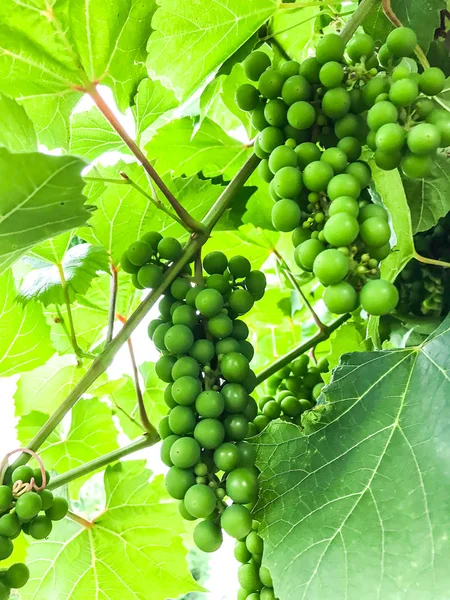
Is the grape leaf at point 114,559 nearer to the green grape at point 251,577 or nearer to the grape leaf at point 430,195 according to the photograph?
the green grape at point 251,577

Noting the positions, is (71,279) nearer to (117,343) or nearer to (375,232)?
(117,343)

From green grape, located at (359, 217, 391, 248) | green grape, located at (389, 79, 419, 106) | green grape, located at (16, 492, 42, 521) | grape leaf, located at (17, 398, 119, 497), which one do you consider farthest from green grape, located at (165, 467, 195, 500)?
grape leaf, located at (17, 398, 119, 497)

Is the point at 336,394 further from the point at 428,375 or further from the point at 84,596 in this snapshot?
the point at 84,596

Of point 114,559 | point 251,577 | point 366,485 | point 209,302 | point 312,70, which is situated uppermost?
point 312,70

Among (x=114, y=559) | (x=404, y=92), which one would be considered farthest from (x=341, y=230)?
(x=114, y=559)

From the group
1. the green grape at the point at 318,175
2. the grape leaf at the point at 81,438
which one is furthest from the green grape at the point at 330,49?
the grape leaf at the point at 81,438

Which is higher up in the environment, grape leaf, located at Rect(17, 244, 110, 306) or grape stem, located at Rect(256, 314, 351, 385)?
grape leaf, located at Rect(17, 244, 110, 306)

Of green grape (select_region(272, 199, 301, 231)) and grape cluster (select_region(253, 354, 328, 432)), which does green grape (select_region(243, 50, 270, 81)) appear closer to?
green grape (select_region(272, 199, 301, 231))
